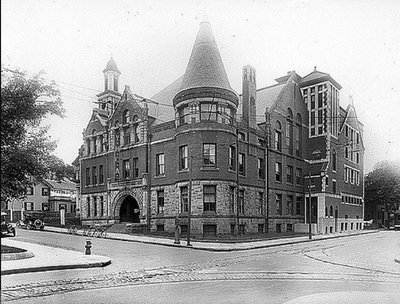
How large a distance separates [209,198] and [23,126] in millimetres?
23466

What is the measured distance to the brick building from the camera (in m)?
28.3

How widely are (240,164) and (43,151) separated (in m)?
24.2

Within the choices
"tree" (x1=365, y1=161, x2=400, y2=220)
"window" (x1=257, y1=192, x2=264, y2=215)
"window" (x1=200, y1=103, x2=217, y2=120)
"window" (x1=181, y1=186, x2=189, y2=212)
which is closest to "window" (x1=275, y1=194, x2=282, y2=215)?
"window" (x1=257, y1=192, x2=264, y2=215)

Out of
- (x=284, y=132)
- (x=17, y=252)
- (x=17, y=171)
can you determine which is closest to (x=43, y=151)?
(x=17, y=171)

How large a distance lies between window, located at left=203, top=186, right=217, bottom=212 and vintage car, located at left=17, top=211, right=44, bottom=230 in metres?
13.0

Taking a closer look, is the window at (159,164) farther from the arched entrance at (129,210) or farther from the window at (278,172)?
the window at (278,172)

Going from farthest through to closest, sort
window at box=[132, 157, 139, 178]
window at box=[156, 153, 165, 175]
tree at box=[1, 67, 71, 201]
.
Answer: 1. window at box=[132, 157, 139, 178]
2. window at box=[156, 153, 165, 175]
3. tree at box=[1, 67, 71, 201]

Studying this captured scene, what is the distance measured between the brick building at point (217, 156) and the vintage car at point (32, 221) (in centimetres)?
449

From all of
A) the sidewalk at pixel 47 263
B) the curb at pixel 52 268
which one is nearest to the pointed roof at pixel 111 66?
the curb at pixel 52 268

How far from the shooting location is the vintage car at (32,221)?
32.6 meters

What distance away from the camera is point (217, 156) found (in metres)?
29.0

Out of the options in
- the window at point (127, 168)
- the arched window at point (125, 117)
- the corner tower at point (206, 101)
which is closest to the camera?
the corner tower at point (206, 101)

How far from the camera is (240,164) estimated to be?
31.4m

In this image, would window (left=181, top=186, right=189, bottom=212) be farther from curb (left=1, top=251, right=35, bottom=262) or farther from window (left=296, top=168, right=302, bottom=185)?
curb (left=1, top=251, right=35, bottom=262)
